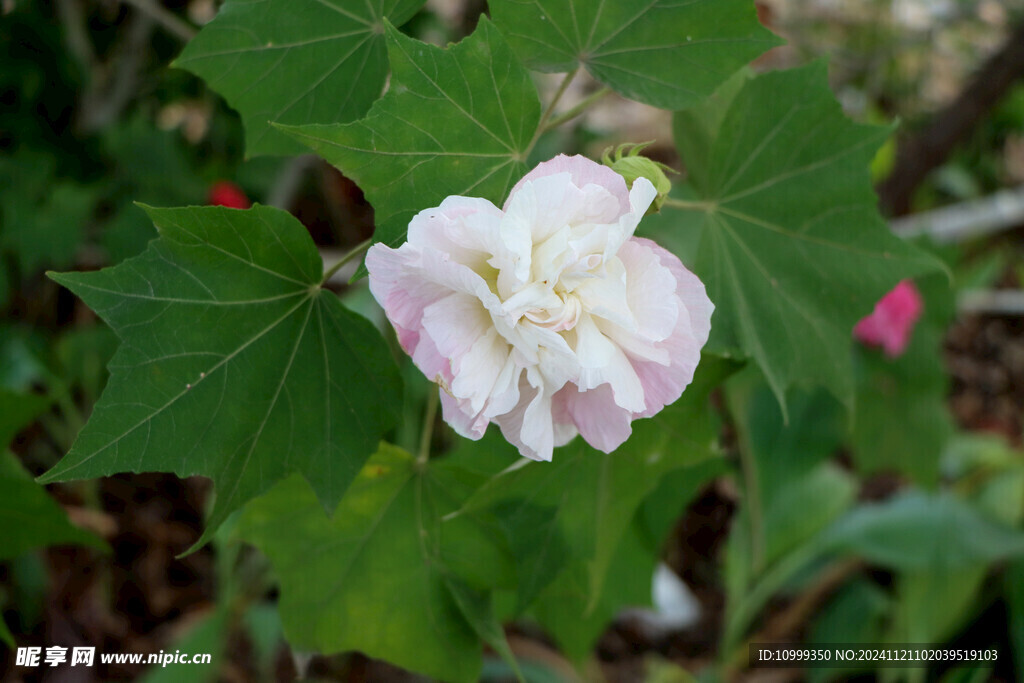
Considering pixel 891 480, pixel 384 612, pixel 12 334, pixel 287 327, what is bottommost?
pixel 891 480

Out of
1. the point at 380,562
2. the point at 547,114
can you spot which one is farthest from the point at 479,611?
the point at 547,114

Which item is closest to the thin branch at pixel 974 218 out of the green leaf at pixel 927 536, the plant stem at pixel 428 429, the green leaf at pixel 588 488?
the green leaf at pixel 927 536

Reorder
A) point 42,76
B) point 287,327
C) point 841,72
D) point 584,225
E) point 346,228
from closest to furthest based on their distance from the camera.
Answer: point 584,225
point 287,327
point 42,76
point 346,228
point 841,72

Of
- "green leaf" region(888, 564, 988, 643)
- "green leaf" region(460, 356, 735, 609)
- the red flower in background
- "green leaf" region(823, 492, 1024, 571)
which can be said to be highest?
"green leaf" region(460, 356, 735, 609)

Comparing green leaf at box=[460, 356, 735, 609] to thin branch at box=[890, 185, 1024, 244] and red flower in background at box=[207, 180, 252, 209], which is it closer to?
red flower in background at box=[207, 180, 252, 209]

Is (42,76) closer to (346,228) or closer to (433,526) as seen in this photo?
(346,228)

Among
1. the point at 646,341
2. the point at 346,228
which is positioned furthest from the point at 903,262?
the point at 346,228

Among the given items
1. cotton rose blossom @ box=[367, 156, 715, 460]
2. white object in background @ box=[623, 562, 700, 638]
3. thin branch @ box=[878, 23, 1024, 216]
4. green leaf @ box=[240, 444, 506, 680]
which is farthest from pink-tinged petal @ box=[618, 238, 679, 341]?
thin branch @ box=[878, 23, 1024, 216]
